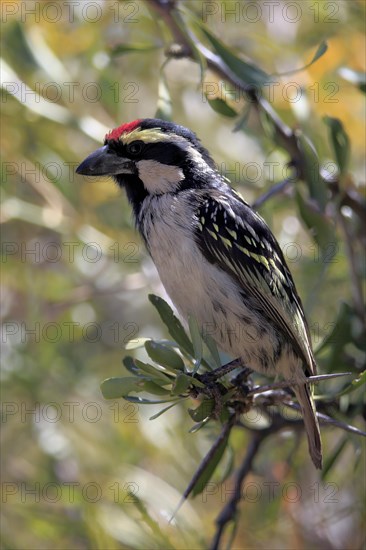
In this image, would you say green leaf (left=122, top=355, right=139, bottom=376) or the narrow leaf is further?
the narrow leaf

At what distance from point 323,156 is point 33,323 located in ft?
5.37

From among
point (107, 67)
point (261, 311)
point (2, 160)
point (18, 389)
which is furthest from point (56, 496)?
point (107, 67)

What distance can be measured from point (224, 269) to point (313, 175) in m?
0.56

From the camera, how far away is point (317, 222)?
11.4 ft

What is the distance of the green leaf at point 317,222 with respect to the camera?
136 inches

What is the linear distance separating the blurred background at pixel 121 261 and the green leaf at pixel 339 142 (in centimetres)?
5

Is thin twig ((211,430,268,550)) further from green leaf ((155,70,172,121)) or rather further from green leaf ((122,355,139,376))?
green leaf ((155,70,172,121))

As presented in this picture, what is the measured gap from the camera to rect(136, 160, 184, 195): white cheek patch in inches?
135

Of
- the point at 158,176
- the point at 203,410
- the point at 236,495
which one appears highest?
the point at 158,176

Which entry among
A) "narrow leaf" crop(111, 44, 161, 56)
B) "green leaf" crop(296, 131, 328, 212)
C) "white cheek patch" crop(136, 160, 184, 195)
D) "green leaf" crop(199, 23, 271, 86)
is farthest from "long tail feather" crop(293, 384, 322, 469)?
"narrow leaf" crop(111, 44, 161, 56)

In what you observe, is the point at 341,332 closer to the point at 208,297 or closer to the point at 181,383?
the point at 208,297

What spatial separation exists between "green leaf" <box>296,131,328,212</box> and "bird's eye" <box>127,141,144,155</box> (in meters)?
0.65

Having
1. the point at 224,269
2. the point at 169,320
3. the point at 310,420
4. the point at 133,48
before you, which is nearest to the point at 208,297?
the point at 224,269

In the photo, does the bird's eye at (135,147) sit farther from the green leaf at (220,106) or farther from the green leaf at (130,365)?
the green leaf at (130,365)
